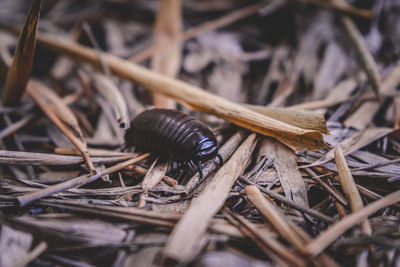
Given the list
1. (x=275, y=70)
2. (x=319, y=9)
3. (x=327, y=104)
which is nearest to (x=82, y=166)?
(x=327, y=104)

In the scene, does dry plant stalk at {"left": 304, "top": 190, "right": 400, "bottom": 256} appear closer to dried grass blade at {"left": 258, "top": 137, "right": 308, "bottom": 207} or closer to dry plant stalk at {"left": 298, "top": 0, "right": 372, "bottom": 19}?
dried grass blade at {"left": 258, "top": 137, "right": 308, "bottom": 207}

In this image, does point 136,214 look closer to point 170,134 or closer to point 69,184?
point 69,184

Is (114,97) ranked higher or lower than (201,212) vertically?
higher

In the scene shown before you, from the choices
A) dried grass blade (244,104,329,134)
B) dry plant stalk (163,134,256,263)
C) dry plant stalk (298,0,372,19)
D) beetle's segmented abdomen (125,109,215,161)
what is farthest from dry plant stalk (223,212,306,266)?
dry plant stalk (298,0,372,19)

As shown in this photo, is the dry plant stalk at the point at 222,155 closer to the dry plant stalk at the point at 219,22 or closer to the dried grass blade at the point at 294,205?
the dried grass blade at the point at 294,205

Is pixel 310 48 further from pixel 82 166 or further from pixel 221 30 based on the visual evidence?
pixel 82 166

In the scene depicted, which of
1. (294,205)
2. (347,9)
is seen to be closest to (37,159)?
(294,205)

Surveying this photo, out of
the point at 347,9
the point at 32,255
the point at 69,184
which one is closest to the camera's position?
the point at 32,255
